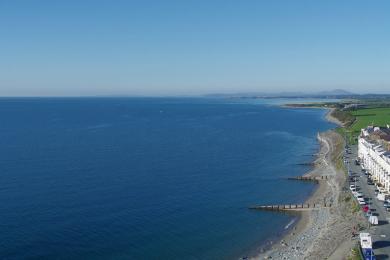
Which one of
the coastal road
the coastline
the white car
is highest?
the white car

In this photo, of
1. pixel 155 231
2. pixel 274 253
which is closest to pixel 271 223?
pixel 274 253

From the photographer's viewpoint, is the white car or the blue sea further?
the white car

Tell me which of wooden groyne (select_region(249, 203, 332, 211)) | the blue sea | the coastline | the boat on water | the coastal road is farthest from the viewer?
wooden groyne (select_region(249, 203, 332, 211))

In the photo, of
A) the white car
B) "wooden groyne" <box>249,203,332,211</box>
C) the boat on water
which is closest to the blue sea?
"wooden groyne" <box>249,203,332,211</box>

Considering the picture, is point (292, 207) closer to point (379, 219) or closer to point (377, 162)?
point (379, 219)

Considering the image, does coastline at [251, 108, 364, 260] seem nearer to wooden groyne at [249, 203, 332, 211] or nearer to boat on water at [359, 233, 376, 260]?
wooden groyne at [249, 203, 332, 211]

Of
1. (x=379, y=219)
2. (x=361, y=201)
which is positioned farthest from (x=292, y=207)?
(x=379, y=219)

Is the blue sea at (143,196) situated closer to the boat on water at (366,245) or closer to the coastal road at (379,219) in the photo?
the coastal road at (379,219)
